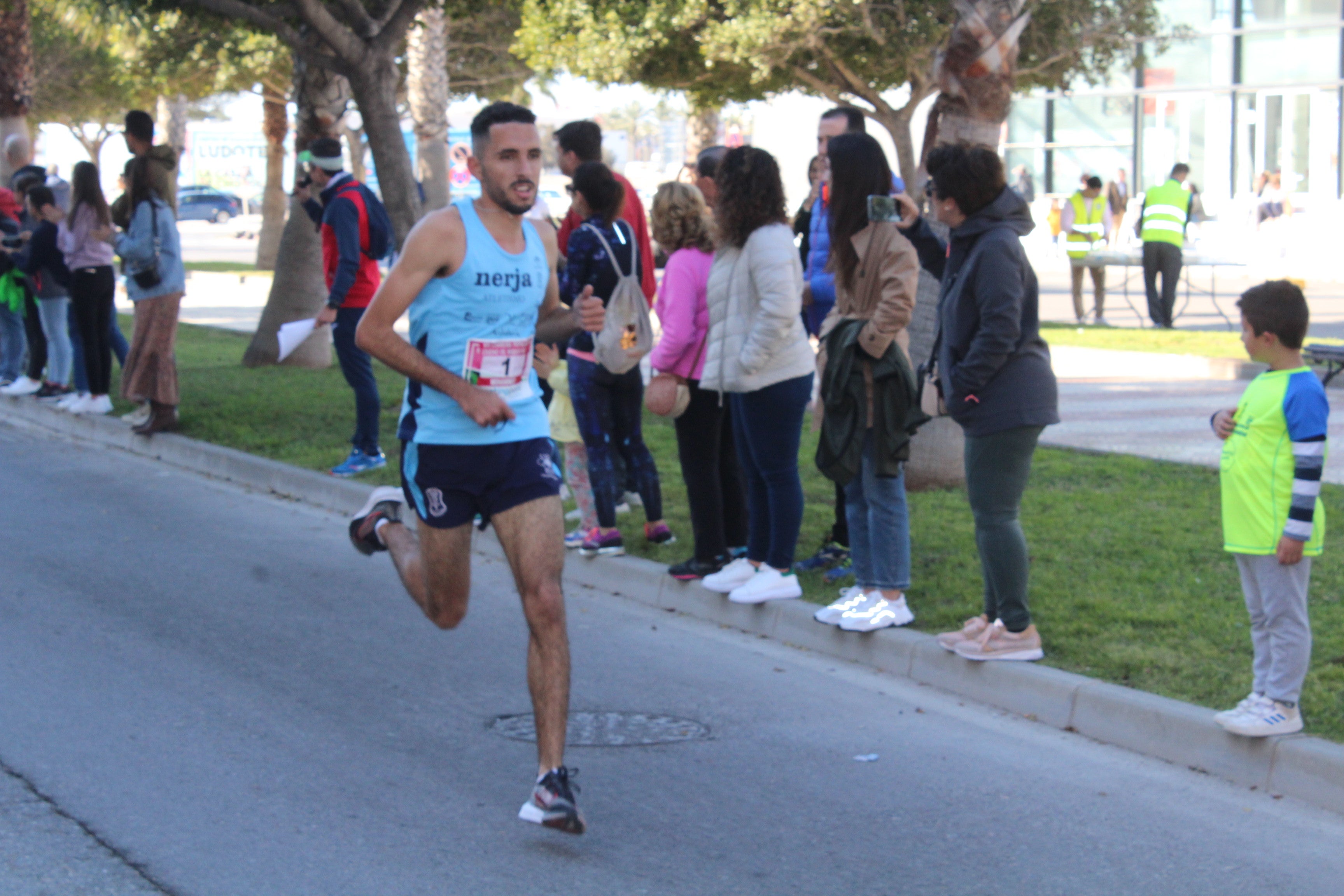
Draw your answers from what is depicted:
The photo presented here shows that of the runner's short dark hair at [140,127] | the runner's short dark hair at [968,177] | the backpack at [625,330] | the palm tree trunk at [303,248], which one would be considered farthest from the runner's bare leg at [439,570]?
the palm tree trunk at [303,248]

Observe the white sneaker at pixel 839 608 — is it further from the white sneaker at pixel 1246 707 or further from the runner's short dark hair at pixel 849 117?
the runner's short dark hair at pixel 849 117

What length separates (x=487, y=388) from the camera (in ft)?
Answer: 15.0

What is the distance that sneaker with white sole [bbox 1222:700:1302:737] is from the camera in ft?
15.8

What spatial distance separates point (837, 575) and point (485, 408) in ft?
9.96

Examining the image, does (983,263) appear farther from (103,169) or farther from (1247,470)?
(103,169)

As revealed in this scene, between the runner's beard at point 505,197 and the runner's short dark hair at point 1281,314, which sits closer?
the runner's beard at point 505,197

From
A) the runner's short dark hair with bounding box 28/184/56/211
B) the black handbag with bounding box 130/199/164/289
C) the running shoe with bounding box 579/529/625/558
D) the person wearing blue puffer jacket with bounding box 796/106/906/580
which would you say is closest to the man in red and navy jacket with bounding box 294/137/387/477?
the black handbag with bounding box 130/199/164/289

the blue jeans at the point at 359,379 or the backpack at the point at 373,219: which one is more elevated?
the backpack at the point at 373,219

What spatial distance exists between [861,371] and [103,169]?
80.6m

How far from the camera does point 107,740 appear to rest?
502 centimetres

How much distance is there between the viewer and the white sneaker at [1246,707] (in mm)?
4875

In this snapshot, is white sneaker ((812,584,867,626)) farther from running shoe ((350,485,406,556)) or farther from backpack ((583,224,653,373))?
running shoe ((350,485,406,556))

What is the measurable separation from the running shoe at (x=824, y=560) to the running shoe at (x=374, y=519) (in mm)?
2489

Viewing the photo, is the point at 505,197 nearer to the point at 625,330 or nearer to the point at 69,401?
the point at 625,330
